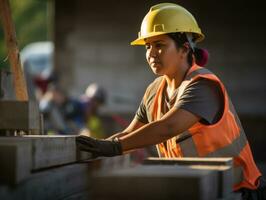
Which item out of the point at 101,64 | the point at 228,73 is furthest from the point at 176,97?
the point at 101,64

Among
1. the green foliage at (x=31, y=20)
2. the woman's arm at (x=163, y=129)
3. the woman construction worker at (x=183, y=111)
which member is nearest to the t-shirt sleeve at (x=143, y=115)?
the woman construction worker at (x=183, y=111)

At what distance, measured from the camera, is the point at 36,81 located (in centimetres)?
2436

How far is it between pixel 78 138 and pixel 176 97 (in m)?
0.88

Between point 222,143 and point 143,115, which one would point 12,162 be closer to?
point 222,143

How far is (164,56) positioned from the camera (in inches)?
226

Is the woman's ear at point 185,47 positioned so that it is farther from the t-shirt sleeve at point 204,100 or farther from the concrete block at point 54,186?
the concrete block at point 54,186

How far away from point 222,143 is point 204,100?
313mm

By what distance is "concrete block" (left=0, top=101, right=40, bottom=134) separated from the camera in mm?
4914

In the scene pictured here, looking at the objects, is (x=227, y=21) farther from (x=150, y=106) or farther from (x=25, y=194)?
(x=25, y=194)

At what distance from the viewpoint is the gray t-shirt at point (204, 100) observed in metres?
5.29

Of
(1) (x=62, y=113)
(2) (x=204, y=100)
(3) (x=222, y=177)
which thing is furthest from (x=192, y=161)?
(1) (x=62, y=113)

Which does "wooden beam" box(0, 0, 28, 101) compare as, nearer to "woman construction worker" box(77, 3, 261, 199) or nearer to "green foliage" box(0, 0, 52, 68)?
"woman construction worker" box(77, 3, 261, 199)

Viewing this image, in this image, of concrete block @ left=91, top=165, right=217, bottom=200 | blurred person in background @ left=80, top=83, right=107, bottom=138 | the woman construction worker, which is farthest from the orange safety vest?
blurred person in background @ left=80, top=83, right=107, bottom=138

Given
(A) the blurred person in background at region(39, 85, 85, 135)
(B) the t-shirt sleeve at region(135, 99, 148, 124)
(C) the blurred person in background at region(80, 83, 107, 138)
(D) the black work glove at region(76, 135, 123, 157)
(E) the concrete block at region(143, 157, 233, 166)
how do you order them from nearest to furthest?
(E) the concrete block at region(143, 157, 233, 166) < (D) the black work glove at region(76, 135, 123, 157) < (B) the t-shirt sleeve at region(135, 99, 148, 124) < (C) the blurred person in background at region(80, 83, 107, 138) < (A) the blurred person in background at region(39, 85, 85, 135)
